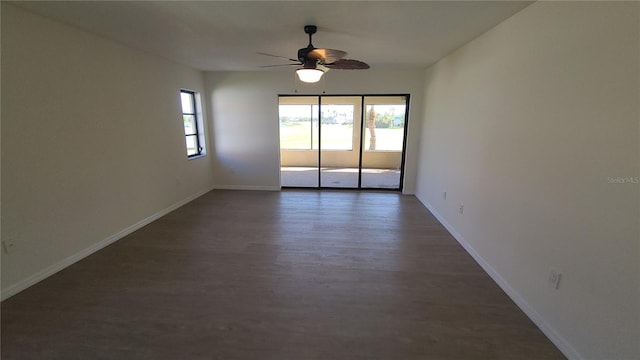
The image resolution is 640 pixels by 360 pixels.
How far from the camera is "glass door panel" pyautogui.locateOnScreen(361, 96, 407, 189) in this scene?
6855 millimetres

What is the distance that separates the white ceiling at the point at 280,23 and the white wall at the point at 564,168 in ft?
1.66

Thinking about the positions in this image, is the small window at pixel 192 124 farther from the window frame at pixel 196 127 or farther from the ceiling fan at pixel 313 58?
the ceiling fan at pixel 313 58

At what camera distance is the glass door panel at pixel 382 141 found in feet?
22.5

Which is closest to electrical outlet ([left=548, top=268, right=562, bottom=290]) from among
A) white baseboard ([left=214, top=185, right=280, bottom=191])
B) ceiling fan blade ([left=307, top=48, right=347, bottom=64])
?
ceiling fan blade ([left=307, top=48, right=347, bottom=64])

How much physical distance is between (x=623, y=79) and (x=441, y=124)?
278 cm

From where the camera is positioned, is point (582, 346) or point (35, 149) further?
point (35, 149)

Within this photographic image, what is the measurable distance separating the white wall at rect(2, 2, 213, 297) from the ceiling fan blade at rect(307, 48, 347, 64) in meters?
2.36

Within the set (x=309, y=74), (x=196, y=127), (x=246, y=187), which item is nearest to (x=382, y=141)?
(x=246, y=187)

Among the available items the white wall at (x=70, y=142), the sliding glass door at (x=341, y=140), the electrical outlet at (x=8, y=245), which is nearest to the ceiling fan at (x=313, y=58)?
the white wall at (x=70, y=142)

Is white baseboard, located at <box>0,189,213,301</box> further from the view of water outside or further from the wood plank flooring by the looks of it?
the view of water outside

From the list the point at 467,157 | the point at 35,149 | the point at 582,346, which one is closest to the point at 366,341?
the point at 582,346

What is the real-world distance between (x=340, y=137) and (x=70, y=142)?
21.0 feet

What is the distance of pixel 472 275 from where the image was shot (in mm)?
2666

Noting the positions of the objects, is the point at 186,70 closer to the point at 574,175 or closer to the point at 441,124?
the point at 441,124
